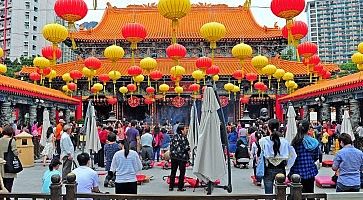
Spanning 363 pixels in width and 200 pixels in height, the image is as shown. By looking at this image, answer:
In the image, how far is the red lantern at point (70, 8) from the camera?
979cm

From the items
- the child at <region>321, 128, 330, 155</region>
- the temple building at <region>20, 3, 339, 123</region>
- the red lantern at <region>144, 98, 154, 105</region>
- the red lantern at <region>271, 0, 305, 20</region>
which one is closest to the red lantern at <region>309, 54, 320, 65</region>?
the child at <region>321, 128, 330, 155</region>

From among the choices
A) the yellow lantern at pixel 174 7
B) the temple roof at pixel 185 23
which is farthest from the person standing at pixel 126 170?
the temple roof at pixel 185 23

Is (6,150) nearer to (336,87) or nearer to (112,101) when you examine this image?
(336,87)

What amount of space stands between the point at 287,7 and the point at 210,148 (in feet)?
12.3

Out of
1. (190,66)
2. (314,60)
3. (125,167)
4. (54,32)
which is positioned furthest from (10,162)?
(190,66)

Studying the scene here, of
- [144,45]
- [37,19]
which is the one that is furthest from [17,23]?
[144,45]

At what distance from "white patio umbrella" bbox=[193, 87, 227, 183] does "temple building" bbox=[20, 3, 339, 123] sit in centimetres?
2029

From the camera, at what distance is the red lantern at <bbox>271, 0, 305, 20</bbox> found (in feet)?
30.6

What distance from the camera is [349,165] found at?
19.0ft

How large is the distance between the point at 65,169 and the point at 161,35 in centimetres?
2392

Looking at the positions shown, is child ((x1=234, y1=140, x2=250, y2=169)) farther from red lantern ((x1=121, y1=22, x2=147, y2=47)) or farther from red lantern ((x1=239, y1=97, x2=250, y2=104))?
red lantern ((x1=239, y1=97, x2=250, y2=104))

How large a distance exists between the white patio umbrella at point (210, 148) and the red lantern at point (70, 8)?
3.86 metres

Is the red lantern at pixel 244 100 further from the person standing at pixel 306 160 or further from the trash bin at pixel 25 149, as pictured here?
the person standing at pixel 306 160

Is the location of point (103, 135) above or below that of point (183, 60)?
below
